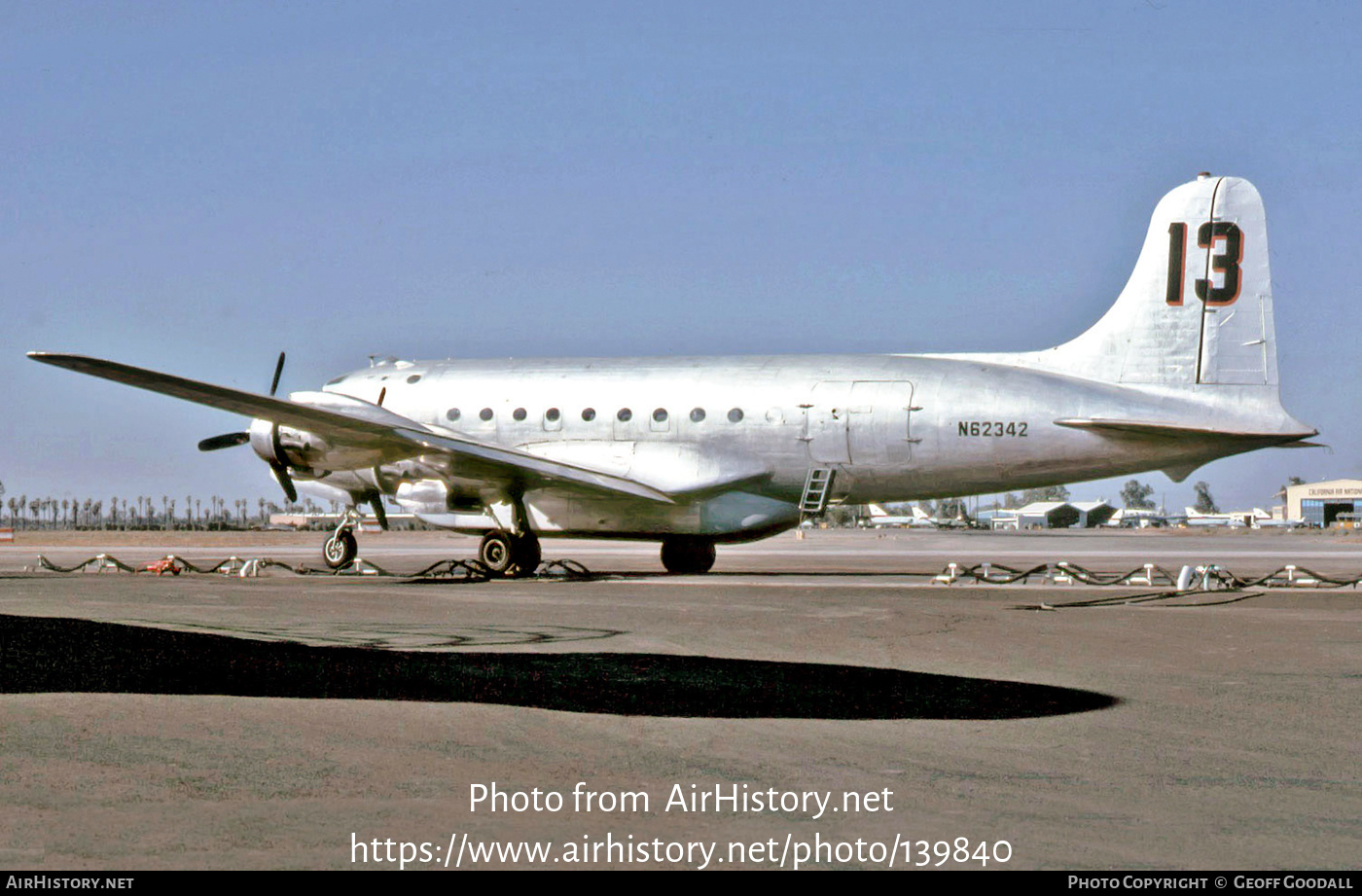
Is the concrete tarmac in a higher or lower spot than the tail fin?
lower

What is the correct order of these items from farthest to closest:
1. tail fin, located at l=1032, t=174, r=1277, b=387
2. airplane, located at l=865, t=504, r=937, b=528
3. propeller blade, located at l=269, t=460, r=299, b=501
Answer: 1. airplane, located at l=865, t=504, r=937, b=528
2. propeller blade, located at l=269, t=460, r=299, b=501
3. tail fin, located at l=1032, t=174, r=1277, b=387

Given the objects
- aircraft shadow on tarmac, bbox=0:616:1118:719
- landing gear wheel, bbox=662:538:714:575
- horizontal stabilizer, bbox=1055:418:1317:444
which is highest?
horizontal stabilizer, bbox=1055:418:1317:444

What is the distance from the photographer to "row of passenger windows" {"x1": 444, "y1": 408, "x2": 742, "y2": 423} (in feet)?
95.2

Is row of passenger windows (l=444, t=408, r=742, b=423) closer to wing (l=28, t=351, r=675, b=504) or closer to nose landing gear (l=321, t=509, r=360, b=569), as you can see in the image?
wing (l=28, t=351, r=675, b=504)

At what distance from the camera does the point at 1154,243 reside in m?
27.1

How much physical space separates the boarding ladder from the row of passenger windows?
212 cm

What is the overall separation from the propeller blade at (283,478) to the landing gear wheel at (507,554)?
4.47 metres

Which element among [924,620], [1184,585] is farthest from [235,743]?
[1184,585]

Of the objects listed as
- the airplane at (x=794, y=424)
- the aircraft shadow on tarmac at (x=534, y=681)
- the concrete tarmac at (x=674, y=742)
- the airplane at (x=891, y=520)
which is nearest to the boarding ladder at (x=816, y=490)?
the airplane at (x=794, y=424)

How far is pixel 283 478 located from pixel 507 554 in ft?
17.7

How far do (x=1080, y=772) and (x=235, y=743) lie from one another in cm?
482

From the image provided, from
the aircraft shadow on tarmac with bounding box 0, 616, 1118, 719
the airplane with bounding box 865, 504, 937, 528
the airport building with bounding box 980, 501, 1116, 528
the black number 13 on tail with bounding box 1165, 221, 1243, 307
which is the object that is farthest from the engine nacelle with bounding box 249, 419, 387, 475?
the airport building with bounding box 980, 501, 1116, 528

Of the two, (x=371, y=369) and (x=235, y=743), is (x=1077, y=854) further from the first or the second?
(x=371, y=369)

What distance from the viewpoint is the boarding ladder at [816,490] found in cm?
2822
